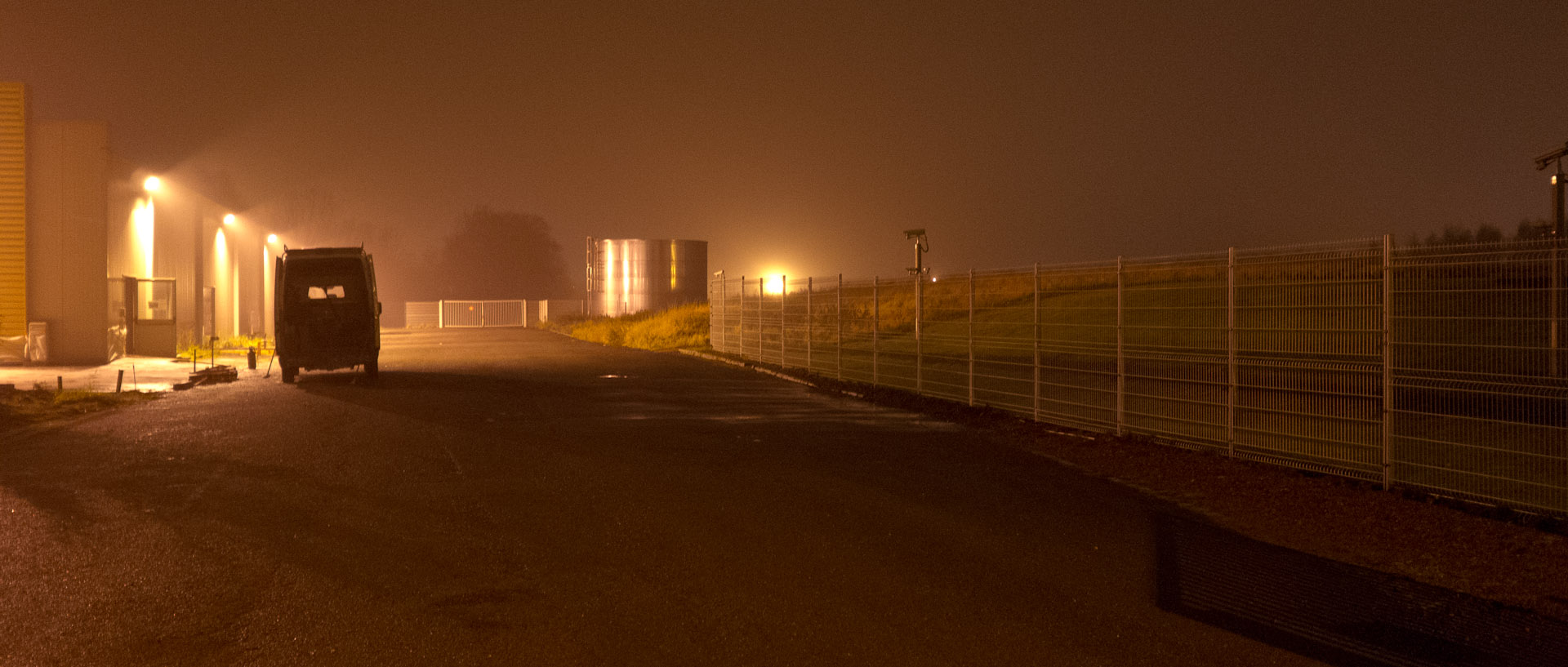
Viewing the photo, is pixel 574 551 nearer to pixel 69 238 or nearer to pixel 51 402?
pixel 51 402

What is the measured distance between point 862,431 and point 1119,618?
7.40 metres

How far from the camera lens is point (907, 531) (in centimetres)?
696

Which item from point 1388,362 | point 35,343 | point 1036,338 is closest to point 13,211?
point 35,343

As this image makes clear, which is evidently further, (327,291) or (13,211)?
(13,211)

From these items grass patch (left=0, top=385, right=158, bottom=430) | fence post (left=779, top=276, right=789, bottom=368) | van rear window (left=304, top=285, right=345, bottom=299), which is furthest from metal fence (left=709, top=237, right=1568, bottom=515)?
van rear window (left=304, top=285, right=345, bottom=299)

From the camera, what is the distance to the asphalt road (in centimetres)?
469

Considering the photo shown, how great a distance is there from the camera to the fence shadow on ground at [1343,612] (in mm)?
4672

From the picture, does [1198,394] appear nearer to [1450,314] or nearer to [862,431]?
[1450,314]

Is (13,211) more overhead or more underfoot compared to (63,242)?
more overhead

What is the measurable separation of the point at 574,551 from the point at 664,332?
3067 cm

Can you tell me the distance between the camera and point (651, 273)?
56.3 m

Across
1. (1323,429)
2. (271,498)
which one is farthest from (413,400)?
(1323,429)

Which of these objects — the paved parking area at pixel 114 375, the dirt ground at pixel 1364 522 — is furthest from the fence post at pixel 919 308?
the paved parking area at pixel 114 375

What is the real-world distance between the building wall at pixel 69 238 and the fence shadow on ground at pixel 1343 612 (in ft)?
88.4
